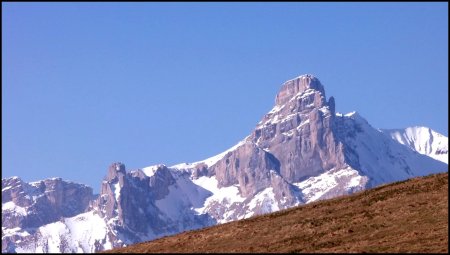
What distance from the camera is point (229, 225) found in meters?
79.7

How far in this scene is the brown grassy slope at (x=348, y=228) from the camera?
212ft

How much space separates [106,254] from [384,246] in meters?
21.1

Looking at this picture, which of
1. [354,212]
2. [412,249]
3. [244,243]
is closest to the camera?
[412,249]

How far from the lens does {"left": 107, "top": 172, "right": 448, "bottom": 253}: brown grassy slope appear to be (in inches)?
2542

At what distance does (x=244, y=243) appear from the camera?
229ft

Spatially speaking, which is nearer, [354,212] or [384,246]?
[384,246]

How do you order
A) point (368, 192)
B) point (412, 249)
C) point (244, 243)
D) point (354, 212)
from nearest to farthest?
point (412, 249)
point (244, 243)
point (354, 212)
point (368, 192)

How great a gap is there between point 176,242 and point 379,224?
52.7 feet

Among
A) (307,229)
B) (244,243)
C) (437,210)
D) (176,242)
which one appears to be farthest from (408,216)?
(176,242)

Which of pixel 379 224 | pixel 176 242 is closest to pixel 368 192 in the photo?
pixel 379 224

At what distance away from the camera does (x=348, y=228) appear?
230 ft

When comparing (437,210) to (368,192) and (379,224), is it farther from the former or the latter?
(368,192)

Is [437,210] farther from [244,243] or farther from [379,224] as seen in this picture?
[244,243]

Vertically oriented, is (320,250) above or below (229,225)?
below
